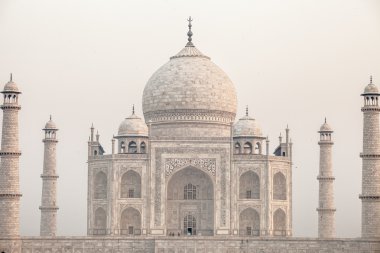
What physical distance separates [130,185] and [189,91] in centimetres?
517

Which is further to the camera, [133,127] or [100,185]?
[133,127]

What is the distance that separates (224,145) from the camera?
45688 mm

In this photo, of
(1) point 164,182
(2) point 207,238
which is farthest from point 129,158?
(2) point 207,238

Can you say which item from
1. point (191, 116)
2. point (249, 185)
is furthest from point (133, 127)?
point (249, 185)

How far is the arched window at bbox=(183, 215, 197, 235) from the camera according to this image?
45.9 meters

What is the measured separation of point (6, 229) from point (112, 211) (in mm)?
5621

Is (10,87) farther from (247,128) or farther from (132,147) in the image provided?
(247,128)

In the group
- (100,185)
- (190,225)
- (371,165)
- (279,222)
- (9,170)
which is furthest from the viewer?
(279,222)

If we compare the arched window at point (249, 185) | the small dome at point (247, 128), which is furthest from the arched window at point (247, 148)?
the arched window at point (249, 185)

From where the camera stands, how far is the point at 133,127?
47.5 metres

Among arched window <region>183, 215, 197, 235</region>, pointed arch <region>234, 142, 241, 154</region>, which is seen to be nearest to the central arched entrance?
arched window <region>183, 215, 197, 235</region>

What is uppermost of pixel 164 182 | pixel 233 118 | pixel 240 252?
pixel 233 118

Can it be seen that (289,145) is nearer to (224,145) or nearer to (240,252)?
(224,145)

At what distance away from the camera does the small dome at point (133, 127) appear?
47.3 metres
